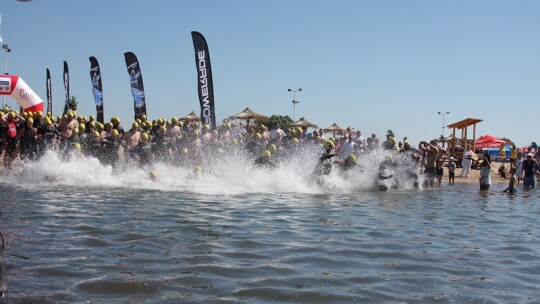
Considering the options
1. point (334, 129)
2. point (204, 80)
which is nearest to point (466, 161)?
point (204, 80)

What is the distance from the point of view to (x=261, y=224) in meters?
8.17

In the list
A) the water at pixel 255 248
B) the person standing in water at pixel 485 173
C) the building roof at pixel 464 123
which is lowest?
the water at pixel 255 248

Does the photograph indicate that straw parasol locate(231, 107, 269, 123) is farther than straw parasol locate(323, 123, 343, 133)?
No

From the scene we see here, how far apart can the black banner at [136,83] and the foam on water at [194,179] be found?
704cm

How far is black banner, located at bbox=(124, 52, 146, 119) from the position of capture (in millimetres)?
22469

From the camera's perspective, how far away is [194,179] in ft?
46.4

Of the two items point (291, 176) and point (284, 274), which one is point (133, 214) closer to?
point (284, 274)

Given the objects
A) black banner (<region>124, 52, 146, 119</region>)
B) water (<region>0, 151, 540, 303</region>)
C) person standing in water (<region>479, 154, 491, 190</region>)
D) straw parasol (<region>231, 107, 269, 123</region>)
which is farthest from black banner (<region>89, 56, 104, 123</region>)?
person standing in water (<region>479, 154, 491, 190</region>)

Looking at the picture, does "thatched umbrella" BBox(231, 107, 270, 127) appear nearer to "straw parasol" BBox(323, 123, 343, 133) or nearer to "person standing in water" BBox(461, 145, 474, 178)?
"straw parasol" BBox(323, 123, 343, 133)

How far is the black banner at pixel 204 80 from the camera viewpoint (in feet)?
61.4

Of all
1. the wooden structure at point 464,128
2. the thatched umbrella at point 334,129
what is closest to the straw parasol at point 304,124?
the thatched umbrella at point 334,129

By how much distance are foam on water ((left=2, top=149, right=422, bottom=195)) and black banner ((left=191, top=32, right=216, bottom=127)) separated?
9.90ft

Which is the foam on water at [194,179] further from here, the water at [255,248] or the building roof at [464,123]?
the building roof at [464,123]

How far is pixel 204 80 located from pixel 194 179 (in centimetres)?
581
